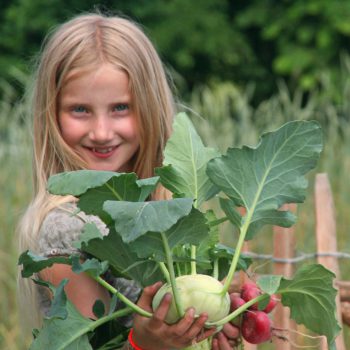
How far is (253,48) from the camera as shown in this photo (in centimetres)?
774

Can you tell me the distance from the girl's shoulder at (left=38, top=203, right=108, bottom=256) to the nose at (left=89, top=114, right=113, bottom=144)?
0.16 metres

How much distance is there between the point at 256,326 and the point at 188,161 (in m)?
0.30

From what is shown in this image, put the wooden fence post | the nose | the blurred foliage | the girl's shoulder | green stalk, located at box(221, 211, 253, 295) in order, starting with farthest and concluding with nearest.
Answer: the blurred foliage < the wooden fence post < the nose < the girl's shoulder < green stalk, located at box(221, 211, 253, 295)

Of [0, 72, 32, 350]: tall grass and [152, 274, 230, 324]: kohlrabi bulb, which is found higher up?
[152, 274, 230, 324]: kohlrabi bulb

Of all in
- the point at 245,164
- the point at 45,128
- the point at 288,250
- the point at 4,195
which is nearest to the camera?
the point at 245,164

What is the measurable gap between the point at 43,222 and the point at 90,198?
1.69ft

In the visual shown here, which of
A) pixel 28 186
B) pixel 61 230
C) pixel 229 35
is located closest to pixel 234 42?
pixel 229 35

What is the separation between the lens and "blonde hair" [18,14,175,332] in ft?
6.81

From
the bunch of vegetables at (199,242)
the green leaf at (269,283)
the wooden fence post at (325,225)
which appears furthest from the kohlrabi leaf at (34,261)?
the wooden fence post at (325,225)

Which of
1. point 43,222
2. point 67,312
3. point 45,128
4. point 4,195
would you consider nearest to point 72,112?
point 45,128

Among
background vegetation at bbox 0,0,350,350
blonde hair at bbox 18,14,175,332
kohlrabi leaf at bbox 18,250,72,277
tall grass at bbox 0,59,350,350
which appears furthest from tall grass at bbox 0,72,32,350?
background vegetation at bbox 0,0,350,350

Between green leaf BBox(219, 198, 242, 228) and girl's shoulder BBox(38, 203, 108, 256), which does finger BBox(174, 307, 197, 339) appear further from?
girl's shoulder BBox(38, 203, 108, 256)

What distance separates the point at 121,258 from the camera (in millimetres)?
1521

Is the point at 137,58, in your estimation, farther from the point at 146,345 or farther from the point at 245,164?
the point at 146,345
